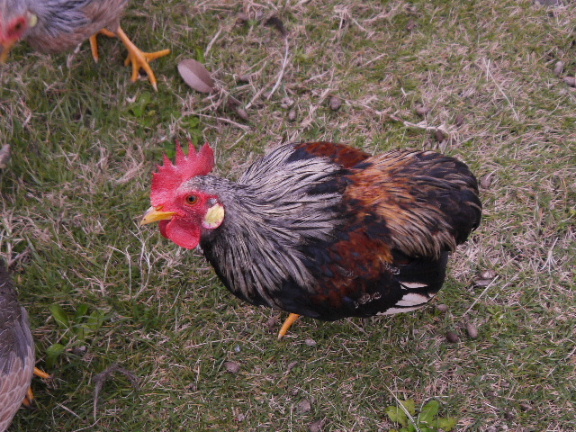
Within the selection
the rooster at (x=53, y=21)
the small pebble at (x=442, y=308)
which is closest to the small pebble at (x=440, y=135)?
the small pebble at (x=442, y=308)

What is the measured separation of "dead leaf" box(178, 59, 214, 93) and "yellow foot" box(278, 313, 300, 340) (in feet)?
5.75

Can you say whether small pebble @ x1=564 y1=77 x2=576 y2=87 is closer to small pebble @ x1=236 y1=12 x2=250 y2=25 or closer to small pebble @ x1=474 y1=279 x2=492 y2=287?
small pebble @ x1=474 y1=279 x2=492 y2=287

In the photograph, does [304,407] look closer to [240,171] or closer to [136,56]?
[240,171]

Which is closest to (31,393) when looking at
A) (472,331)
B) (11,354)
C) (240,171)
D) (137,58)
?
(11,354)

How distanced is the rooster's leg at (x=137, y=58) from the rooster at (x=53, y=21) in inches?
12.8

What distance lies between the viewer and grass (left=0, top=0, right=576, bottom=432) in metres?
2.68

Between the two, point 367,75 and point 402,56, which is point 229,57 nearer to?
point 367,75

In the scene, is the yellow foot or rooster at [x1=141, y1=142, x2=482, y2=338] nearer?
rooster at [x1=141, y1=142, x2=482, y2=338]

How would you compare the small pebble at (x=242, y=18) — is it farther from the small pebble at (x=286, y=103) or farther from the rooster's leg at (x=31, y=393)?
the rooster's leg at (x=31, y=393)

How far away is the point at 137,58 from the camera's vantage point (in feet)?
10.9

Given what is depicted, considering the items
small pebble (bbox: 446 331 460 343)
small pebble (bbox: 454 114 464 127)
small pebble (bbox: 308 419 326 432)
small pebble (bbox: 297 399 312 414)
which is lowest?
small pebble (bbox: 308 419 326 432)

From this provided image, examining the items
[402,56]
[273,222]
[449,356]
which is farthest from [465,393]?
[402,56]

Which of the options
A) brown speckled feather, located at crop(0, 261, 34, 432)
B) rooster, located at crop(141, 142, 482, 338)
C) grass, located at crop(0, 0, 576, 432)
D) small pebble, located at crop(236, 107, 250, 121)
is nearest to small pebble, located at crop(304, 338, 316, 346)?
grass, located at crop(0, 0, 576, 432)

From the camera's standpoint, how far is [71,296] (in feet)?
9.39
